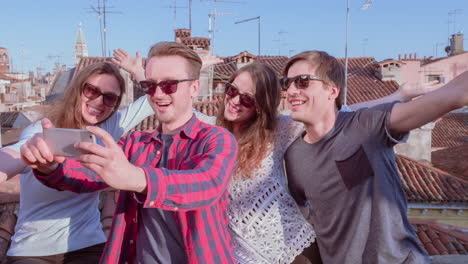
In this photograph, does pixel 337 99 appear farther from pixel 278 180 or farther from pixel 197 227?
pixel 197 227

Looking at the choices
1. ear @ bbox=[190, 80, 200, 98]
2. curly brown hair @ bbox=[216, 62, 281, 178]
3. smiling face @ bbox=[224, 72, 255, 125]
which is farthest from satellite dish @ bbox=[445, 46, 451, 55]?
ear @ bbox=[190, 80, 200, 98]

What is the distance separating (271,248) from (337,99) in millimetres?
1032

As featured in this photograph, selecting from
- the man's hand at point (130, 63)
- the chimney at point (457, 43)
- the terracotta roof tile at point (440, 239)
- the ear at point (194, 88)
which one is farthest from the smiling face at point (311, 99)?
the chimney at point (457, 43)

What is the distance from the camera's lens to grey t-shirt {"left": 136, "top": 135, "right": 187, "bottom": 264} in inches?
69.6

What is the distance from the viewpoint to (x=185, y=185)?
1.38 m

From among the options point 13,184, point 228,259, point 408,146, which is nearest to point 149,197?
point 228,259

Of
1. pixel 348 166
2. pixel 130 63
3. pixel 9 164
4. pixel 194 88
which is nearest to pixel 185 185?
pixel 194 88

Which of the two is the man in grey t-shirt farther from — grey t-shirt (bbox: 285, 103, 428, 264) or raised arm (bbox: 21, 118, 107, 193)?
raised arm (bbox: 21, 118, 107, 193)

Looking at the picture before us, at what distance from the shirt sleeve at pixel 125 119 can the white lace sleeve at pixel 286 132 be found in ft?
3.47

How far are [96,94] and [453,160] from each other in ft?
71.7

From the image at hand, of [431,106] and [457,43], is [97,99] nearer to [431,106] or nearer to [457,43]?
[431,106]

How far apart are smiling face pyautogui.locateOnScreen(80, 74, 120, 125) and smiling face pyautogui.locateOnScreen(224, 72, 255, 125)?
758 millimetres

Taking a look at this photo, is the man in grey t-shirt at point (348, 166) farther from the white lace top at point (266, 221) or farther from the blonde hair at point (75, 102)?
the blonde hair at point (75, 102)

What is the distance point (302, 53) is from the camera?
8.70 feet
